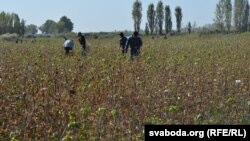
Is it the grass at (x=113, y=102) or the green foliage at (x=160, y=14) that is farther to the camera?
the green foliage at (x=160, y=14)

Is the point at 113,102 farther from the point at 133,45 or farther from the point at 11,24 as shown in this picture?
the point at 11,24

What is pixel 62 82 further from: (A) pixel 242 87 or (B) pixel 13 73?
(A) pixel 242 87

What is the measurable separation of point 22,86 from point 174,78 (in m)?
3.25

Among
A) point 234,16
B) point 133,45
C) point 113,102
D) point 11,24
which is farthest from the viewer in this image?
point 11,24

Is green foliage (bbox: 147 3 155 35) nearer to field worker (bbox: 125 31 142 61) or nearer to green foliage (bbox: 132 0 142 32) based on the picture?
green foliage (bbox: 132 0 142 32)

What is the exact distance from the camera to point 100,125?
225 inches

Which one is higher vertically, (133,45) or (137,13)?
(137,13)

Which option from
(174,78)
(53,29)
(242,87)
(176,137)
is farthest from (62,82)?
(53,29)

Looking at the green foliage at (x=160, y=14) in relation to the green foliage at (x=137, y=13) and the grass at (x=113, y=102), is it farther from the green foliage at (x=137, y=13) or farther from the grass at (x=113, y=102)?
the grass at (x=113, y=102)

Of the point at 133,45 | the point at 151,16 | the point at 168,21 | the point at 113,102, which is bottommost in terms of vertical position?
the point at 113,102

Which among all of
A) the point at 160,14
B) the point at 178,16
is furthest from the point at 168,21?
the point at 178,16

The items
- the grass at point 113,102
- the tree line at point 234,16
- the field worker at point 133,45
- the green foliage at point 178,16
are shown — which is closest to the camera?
the grass at point 113,102

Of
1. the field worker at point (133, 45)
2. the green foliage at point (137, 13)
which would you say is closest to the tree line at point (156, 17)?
the green foliage at point (137, 13)

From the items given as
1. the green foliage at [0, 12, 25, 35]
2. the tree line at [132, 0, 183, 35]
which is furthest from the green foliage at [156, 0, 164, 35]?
the green foliage at [0, 12, 25, 35]
